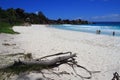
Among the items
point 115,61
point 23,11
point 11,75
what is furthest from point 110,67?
point 23,11

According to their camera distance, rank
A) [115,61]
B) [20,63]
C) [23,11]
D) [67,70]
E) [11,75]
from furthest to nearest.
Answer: [23,11], [115,61], [67,70], [20,63], [11,75]

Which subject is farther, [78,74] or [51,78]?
[78,74]

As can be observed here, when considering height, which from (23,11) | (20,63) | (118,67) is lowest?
(118,67)

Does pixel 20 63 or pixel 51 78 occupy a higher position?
pixel 20 63

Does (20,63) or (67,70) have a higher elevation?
(20,63)

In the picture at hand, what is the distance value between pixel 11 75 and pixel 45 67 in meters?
1.17

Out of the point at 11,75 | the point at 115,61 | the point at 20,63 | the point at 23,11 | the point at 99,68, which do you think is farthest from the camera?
the point at 23,11

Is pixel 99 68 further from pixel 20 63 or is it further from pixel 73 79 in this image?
pixel 20 63

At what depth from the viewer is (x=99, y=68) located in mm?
5531

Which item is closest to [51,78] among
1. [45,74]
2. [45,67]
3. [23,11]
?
[45,74]

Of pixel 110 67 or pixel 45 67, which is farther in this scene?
pixel 110 67

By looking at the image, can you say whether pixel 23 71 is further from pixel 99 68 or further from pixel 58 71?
pixel 99 68

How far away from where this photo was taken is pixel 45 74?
15.0 ft

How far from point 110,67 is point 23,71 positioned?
3438 millimetres
